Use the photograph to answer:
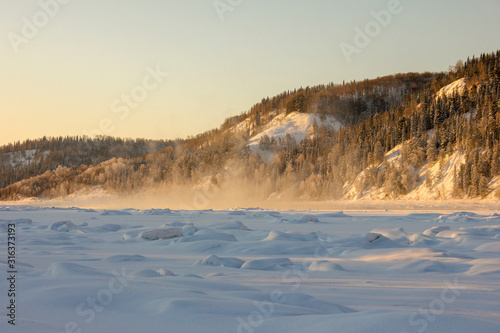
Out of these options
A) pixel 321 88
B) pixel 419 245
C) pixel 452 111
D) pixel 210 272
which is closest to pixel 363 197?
pixel 452 111

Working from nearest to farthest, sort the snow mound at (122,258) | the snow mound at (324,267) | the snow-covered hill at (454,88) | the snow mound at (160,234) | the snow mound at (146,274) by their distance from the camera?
the snow mound at (146,274) → the snow mound at (324,267) → the snow mound at (122,258) → the snow mound at (160,234) → the snow-covered hill at (454,88)

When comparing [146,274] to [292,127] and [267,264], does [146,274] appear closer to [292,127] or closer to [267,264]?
[267,264]

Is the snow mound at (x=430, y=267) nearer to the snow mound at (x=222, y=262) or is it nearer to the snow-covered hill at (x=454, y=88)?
the snow mound at (x=222, y=262)

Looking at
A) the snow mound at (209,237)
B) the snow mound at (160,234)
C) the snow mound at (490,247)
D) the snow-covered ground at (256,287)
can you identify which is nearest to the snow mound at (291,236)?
the snow-covered ground at (256,287)

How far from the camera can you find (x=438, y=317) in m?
3.30

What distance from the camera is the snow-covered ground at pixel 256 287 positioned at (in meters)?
3.29

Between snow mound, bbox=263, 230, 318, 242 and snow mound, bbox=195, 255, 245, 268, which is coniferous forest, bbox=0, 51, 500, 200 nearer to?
snow mound, bbox=263, 230, 318, 242

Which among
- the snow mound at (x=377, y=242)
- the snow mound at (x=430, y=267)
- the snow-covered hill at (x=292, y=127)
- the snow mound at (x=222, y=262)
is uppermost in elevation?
the snow-covered hill at (x=292, y=127)

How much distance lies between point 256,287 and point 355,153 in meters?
87.0

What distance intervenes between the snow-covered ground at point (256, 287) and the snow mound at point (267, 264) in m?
0.03

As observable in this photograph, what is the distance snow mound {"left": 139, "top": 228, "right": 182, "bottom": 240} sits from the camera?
12570 mm

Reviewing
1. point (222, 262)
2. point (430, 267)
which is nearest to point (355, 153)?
point (430, 267)

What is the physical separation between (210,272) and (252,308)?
311cm

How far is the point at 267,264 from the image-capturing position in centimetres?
761
